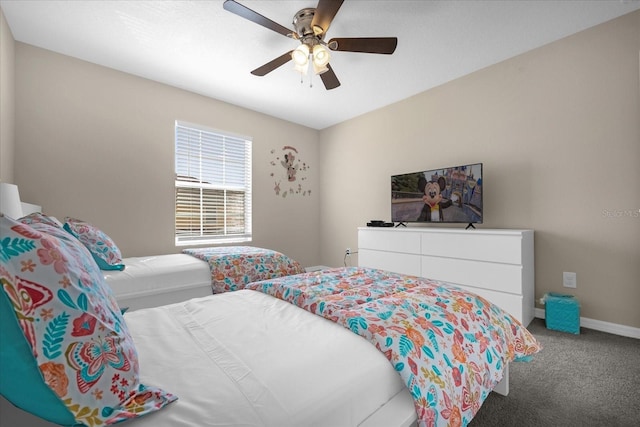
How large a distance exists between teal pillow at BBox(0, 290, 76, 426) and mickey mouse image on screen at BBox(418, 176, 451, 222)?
3155 millimetres

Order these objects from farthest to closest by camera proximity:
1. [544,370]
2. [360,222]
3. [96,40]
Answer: [360,222] → [96,40] → [544,370]

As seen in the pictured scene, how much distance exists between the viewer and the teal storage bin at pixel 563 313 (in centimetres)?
230

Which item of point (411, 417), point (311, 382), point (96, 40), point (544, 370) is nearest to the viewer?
point (311, 382)

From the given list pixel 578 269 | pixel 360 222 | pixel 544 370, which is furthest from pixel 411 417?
pixel 360 222

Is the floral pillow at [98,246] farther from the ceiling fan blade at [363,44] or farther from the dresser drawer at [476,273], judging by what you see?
the dresser drawer at [476,273]

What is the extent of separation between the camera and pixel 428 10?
215cm

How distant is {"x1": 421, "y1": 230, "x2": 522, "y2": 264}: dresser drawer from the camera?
7.72 feet

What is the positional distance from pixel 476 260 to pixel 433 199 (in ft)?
2.79

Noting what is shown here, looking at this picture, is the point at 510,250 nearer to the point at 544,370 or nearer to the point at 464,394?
the point at 544,370

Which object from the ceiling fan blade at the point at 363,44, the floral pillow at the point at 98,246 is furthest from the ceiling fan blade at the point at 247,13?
the floral pillow at the point at 98,246

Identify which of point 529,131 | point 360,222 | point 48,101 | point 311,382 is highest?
point 48,101

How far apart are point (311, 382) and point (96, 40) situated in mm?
3347

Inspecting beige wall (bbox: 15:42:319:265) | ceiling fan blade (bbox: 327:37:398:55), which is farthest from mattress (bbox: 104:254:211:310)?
ceiling fan blade (bbox: 327:37:398:55)

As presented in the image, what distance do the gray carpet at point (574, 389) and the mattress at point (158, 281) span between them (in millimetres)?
2207
